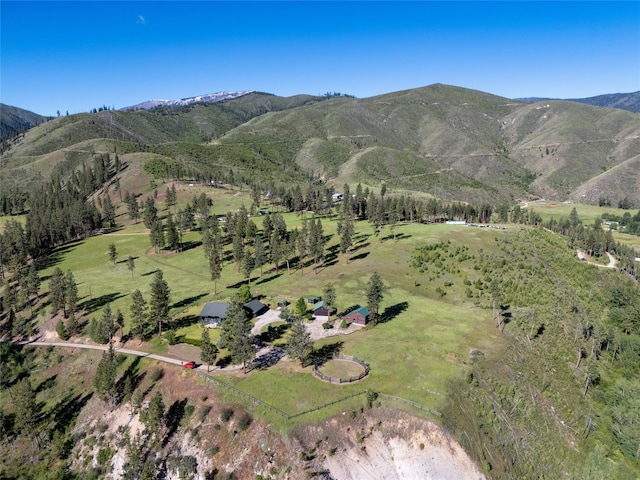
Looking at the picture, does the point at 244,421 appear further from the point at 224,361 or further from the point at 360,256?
the point at 360,256

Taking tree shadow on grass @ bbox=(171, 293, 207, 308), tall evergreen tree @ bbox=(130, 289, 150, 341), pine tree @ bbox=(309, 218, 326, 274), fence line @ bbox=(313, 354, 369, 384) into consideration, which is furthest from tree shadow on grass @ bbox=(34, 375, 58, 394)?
pine tree @ bbox=(309, 218, 326, 274)

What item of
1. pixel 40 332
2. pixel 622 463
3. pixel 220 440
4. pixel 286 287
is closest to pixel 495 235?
pixel 286 287

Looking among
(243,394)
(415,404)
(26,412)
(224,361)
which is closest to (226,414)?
(243,394)

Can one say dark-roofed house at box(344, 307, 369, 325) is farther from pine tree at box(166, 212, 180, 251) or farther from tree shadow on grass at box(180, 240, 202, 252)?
pine tree at box(166, 212, 180, 251)

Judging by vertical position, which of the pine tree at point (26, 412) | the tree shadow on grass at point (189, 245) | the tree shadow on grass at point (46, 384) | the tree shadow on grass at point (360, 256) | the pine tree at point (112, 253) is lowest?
the tree shadow on grass at point (46, 384)

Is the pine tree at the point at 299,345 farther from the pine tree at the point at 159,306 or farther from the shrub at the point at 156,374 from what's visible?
the pine tree at the point at 159,306

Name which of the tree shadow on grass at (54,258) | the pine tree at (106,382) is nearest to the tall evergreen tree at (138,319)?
the pine tree at (106,382)
